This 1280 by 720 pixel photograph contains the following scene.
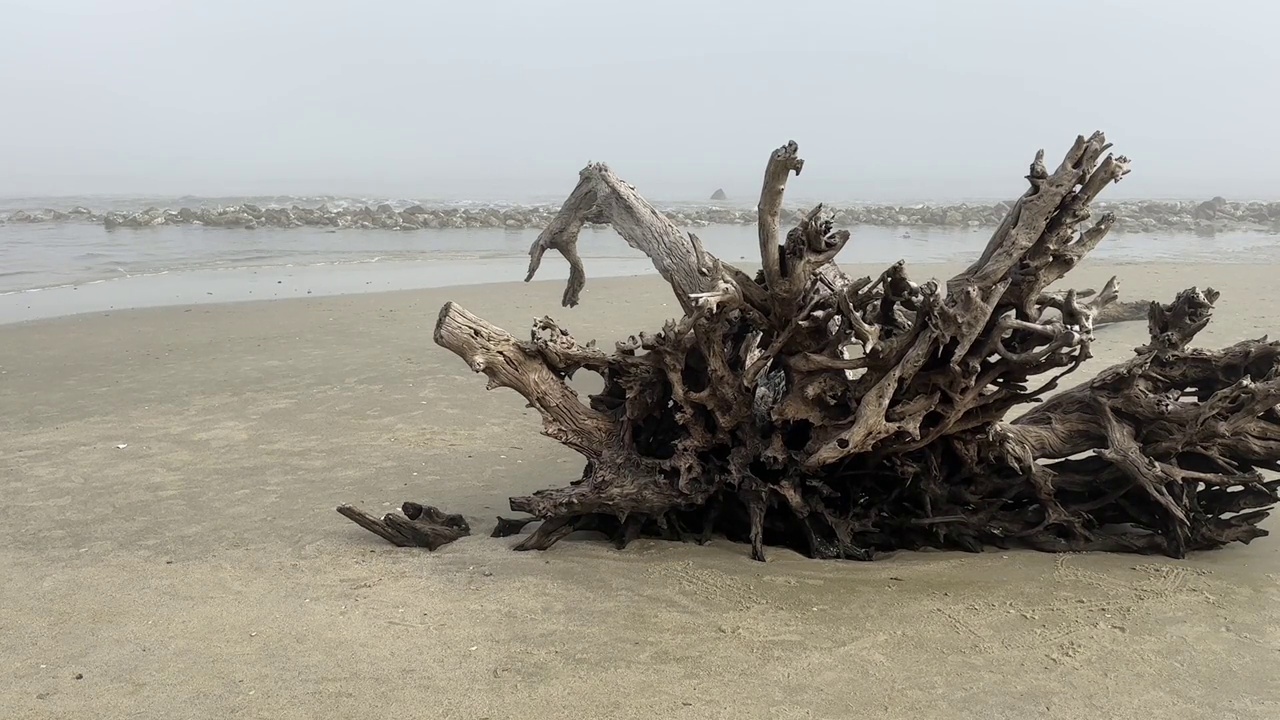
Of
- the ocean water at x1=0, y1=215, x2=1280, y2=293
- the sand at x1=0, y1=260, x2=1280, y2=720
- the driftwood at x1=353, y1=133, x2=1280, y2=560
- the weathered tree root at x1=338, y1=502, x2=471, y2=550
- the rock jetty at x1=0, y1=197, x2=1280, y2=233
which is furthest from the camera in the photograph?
the rock jetty at x1=0, y1=197, x2=1280, y2=233

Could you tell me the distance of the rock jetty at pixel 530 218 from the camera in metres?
25.2

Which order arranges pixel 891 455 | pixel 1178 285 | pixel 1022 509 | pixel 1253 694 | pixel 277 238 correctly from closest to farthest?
pixel 1253 694 → pixel 891 455 → pixel 1022 509 → pixel 1178 285 → pixel 277 238

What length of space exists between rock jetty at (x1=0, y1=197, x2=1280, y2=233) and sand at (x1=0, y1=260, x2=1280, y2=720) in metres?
20.6

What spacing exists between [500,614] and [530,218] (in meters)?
24.8

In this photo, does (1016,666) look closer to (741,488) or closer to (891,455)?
(891,455)

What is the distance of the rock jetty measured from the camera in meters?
A: 25.2

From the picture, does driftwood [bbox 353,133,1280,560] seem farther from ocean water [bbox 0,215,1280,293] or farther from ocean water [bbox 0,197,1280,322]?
ocean water [bbox 0,215,1280,293]

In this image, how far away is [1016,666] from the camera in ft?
10.5

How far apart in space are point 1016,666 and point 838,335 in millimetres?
1441

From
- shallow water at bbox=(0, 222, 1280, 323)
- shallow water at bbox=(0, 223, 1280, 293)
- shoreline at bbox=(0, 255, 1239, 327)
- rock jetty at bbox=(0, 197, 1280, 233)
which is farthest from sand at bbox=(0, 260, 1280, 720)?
rock jetty at bbox=(0, 197, 1280, 233)

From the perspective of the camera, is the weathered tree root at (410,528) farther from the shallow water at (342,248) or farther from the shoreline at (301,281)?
the shallow water at (342,248)

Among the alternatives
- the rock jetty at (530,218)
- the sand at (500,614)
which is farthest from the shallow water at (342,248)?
the sand at (500,614)

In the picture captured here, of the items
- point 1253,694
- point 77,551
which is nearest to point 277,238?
point 77,551

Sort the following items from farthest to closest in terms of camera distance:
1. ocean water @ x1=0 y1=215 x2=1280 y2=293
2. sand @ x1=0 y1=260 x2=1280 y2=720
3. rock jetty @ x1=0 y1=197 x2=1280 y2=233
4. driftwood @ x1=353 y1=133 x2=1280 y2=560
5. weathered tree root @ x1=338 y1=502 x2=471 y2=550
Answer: rock jetty @ x1=0 y1=197 x2=1280 y2=233, ocean water @ x1=0 y1=215 x2=1280 y2=293, weathered tree root @ x1=338 y1=502 x2=471 y2=550, driftwood @ x1=353 y1=133 x2=1280 y2=560, sand @ x1=0 y1=260 x2=1280 y2=720
